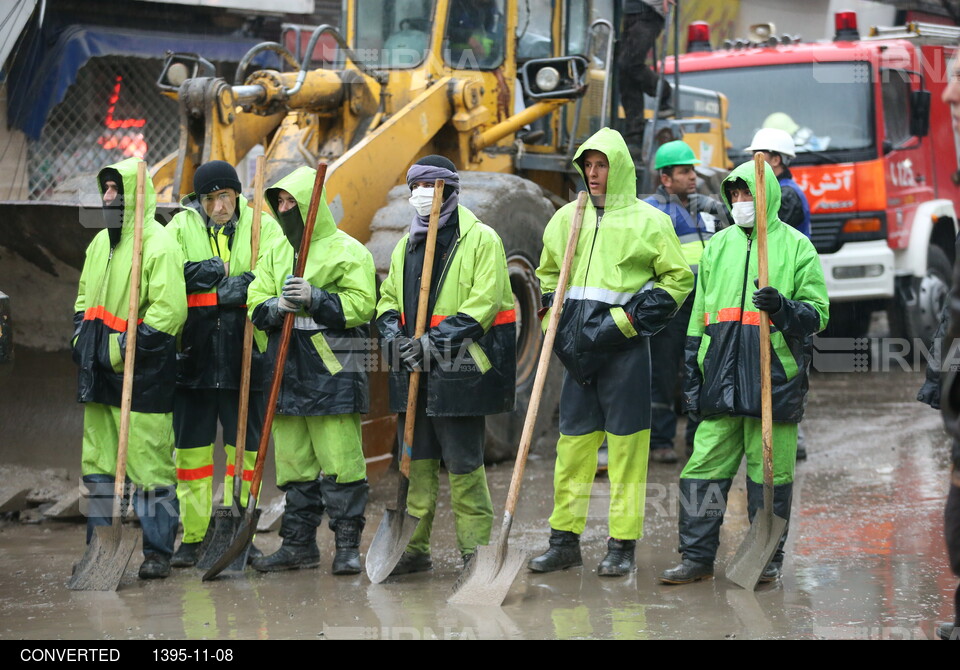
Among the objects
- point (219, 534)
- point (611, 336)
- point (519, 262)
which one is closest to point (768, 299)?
point (611, 336)

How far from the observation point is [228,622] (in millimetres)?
5160

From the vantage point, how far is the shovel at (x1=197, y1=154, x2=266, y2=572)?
623 centimetres

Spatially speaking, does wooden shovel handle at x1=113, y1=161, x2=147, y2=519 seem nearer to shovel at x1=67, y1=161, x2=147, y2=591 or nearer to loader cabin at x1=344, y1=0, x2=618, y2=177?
shovel at x1=67, y1=161, x2=147, y2=591

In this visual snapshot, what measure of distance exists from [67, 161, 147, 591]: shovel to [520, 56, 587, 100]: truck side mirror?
328 centimetres

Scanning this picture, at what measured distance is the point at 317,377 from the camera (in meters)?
6.08

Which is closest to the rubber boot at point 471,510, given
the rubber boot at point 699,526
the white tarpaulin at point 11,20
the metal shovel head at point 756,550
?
the rubber boot at point 699,526

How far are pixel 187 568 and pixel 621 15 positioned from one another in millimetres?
5349

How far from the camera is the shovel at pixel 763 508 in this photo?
566 cm

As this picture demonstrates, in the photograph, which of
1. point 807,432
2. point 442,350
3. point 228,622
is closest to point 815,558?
point 442,350

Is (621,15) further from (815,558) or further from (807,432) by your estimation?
(815,558)

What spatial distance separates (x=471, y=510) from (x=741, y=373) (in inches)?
52.6

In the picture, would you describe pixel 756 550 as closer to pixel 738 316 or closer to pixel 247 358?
pixel 738 316

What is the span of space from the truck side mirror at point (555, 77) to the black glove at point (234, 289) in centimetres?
286

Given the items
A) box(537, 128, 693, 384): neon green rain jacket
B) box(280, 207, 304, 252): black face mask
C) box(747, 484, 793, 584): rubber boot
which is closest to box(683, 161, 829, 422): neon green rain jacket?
box(537, 128, 693, 384): neon green rain jacket
